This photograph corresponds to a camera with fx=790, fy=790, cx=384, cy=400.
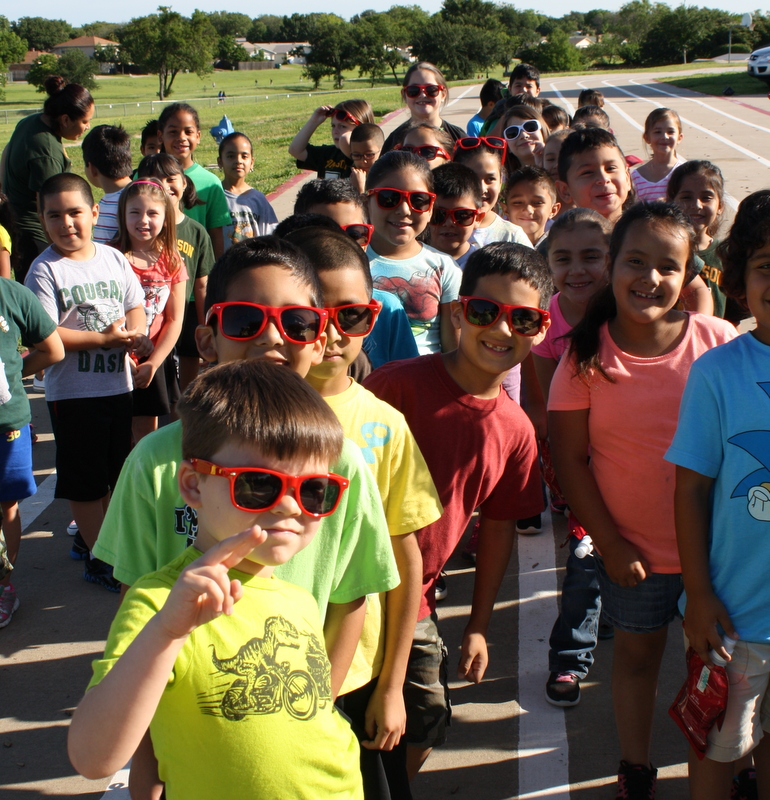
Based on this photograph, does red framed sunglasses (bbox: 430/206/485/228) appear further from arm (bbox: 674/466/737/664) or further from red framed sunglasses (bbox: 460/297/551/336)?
arm (bbox: 674/466/737/664)

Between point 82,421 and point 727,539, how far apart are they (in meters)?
3.02

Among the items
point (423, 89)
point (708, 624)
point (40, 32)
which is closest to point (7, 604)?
point (708, 624)

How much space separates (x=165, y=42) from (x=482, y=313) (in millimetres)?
77118

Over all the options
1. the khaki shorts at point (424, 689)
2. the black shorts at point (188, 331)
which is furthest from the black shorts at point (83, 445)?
the khaki shorts at point (424, 689)

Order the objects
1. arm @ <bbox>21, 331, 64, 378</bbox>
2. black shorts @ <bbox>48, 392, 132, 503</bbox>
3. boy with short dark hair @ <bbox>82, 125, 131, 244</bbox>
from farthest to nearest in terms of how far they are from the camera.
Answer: boy with short dark hair @ <bbox>82, 125, 131, 244</bbox> < black shorts @ <bbox>48, 392, 132, 503</bbox> < arm @ <bbox>21, 331, 64, 378</bbox>

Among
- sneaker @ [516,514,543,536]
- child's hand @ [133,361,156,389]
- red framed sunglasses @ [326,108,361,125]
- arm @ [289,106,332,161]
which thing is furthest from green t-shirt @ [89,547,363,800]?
red framed sunglasses @ [326,108,361,125]

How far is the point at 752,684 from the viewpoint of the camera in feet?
7.34

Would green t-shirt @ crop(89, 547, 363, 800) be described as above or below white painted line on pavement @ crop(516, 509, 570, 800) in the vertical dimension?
above

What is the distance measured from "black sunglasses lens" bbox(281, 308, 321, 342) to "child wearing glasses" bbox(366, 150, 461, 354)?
1.55m

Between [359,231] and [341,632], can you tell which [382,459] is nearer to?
[341,632]

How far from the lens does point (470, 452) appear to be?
2432 mm

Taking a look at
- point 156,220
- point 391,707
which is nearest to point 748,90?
point 156,220

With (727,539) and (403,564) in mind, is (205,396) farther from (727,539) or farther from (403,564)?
(727,539)

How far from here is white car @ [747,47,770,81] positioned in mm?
32500
